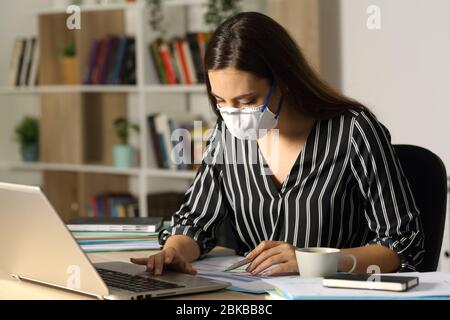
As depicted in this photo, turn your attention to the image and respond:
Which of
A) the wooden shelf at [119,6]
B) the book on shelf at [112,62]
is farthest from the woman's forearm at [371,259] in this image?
the book on shelf at [112,62]

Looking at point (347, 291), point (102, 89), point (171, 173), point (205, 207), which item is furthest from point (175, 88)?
point (347, 291)

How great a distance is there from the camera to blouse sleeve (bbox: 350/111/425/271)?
180 centimetres

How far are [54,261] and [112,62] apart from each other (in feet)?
10.1

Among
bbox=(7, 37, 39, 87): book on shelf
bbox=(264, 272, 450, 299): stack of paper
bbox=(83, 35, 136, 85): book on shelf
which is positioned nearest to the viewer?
bbox=(264, 272, 450, 299): stack of paper

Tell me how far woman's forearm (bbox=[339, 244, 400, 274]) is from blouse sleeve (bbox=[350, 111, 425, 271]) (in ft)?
0.07

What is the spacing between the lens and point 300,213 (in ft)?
6.53

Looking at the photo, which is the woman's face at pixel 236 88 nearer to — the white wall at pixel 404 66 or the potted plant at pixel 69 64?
the white wall at pixel 404 66

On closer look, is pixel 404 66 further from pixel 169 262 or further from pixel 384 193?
pixel 169 262

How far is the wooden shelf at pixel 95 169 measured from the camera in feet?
13.5

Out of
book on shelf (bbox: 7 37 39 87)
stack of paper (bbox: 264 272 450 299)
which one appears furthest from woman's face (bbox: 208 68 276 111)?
book on shelf (bbox: 7 37 39 87)

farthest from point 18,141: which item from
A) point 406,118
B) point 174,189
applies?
point 406,118

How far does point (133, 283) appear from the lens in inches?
59.4

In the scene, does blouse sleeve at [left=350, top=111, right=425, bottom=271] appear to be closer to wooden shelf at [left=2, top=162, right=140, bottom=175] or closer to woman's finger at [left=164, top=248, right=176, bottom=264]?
woman's finger at [left=164, top=248, right=176, bottom=264]

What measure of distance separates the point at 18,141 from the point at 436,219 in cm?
347
